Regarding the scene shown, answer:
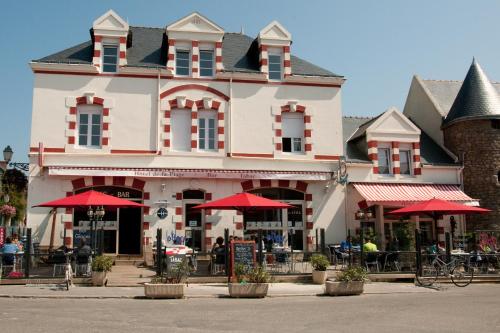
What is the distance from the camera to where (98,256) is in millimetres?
14695

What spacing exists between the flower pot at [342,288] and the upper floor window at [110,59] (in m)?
12.7

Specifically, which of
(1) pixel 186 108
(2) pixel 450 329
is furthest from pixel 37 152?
(2) pixel 450 329

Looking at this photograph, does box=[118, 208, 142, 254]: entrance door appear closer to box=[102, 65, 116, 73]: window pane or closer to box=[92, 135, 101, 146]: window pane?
box=[92, 135, 101, 146]: window pane

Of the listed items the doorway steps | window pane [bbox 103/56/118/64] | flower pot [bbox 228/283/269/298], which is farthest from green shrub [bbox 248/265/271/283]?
window pane [bbox 103/56/118/64]

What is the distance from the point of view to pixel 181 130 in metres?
21.1

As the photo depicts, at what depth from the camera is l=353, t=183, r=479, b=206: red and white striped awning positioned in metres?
21.3

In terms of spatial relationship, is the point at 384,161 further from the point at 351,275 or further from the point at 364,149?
the point at 351,275

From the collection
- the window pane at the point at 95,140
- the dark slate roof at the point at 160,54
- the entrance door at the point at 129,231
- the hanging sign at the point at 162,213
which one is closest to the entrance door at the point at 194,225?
the hanging sign at the point at 162,213

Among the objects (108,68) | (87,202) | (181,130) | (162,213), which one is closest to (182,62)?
(181,130)

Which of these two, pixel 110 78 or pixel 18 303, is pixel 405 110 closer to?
pixel 110 78

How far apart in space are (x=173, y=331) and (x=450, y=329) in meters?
4.51

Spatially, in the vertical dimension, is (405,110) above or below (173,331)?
above

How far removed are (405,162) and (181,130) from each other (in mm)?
10224

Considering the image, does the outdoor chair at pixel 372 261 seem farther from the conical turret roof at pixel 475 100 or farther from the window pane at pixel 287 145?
the conical turret roof at pixel 475 100
